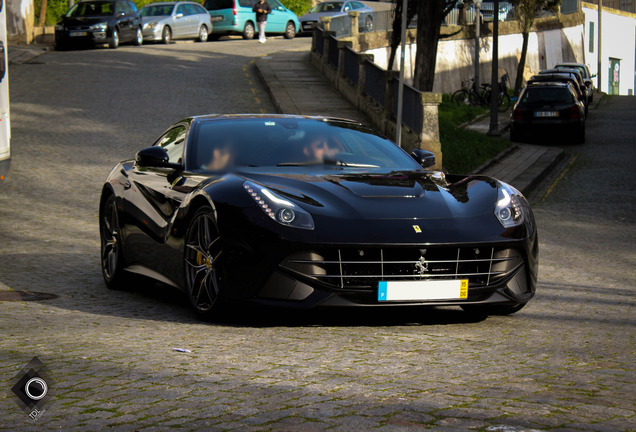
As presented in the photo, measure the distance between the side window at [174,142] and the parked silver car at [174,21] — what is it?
33840 millimetres

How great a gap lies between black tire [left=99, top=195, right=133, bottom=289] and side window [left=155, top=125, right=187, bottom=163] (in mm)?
688

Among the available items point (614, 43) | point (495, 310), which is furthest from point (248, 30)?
point (614, 43)

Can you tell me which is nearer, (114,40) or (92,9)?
(114,40)

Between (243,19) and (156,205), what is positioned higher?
(243,19)

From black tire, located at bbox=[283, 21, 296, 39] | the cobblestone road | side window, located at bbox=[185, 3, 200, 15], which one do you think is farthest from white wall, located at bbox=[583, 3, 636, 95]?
the cobblestone road

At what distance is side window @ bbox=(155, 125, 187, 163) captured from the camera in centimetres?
839

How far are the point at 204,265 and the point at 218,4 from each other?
4053 cm

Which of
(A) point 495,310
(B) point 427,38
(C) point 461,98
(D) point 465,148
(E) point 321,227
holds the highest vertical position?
(B) point 427,38

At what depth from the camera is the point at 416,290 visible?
671 centimetres

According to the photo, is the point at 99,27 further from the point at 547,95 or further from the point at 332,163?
the point at 332,163

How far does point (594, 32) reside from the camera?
267 ft

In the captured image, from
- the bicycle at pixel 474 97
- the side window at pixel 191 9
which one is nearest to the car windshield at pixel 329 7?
the side window at pixel 191 9

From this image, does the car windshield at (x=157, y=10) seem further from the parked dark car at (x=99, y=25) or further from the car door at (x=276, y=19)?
the car door at (x=276, y=19)

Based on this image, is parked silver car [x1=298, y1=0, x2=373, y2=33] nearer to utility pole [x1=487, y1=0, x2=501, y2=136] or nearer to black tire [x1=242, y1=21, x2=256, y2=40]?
black tire [x1=242, y1=21, x2=256, y2=40]
